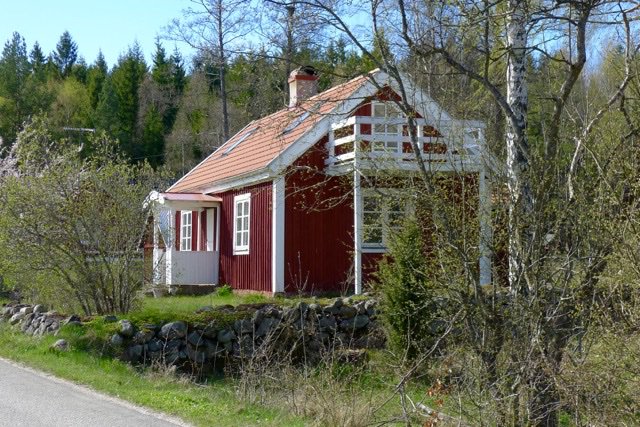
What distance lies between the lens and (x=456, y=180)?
979 centimetres

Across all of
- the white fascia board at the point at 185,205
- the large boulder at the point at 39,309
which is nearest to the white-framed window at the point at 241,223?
the white fascia board at the point at 185,205

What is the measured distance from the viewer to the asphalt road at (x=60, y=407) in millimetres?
9234

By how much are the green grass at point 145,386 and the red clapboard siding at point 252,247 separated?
24.8ft

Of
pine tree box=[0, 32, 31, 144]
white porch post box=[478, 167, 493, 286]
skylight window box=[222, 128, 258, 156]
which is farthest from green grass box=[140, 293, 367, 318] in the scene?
pine tree box=[0, 32, 31, 144]

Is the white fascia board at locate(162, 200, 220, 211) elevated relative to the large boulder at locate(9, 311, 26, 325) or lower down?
elevated

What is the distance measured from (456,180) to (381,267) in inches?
172

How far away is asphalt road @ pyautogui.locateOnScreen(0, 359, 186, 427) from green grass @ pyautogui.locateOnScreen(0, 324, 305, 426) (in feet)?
0.75

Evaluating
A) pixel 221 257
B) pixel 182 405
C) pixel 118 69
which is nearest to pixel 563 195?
pixel 182 405

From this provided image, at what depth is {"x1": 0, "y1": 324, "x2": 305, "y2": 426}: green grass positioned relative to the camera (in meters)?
9.77

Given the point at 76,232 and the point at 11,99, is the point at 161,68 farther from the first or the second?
the point at 76,232

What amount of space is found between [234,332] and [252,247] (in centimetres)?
813

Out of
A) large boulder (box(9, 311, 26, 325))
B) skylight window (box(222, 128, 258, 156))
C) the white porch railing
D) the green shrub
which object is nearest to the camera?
large boulder (box(9, 311, 26, 325))

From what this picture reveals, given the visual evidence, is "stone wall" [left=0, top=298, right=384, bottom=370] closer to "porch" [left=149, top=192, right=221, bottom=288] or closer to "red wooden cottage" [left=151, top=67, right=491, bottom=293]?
"red wooden cottage" [left=151, top=67, right=491, bottom=293]

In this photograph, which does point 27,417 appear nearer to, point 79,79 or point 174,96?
point 174,96
